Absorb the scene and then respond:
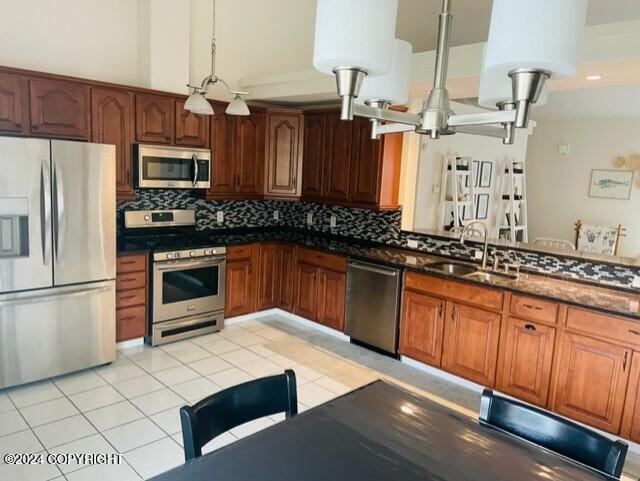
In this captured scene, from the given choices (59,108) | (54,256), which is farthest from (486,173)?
(54,256)

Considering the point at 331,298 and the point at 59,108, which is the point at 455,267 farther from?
the point at 59,108

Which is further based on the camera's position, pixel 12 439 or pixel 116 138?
pixel 116 138

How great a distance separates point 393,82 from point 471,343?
2606 mm

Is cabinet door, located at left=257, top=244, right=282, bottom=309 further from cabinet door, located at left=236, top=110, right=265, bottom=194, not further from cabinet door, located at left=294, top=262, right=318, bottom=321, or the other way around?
cabinet door, located at left=236, top=110, right=265, bottom=194

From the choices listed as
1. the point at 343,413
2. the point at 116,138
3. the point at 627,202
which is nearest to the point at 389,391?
the point at 343,413

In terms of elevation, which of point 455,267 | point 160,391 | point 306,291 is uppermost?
point 455,267

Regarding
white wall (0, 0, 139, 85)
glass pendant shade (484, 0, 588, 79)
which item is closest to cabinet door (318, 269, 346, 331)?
white wall (0, 0, 139, 85)

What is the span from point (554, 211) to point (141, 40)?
7.11m

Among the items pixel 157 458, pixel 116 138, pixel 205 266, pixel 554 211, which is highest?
pixel 116 138

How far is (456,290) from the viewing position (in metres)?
3.72

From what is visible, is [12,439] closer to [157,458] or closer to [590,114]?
[157,458]

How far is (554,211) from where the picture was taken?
8.30 metres

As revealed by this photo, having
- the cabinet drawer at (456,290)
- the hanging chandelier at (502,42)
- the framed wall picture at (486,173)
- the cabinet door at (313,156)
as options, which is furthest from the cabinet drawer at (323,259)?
the hanging chandelier at (502,42)

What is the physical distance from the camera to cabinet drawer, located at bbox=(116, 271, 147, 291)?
4.06 m
